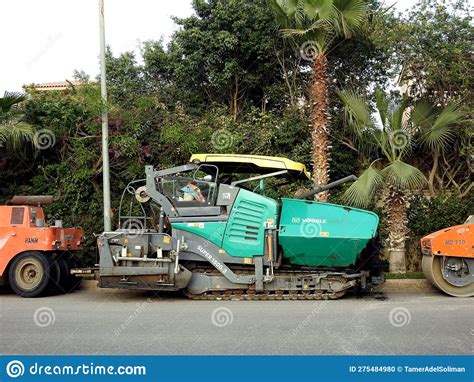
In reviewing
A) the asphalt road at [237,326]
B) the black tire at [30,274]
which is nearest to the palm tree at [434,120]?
the asphalt road at [237,326]

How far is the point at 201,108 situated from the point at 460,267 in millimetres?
10846

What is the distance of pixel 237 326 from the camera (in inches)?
288

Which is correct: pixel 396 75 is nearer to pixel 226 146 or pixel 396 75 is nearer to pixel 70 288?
pixel 226 146

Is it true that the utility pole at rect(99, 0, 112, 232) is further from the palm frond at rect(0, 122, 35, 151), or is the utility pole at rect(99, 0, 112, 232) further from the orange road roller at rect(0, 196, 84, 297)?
the palm frond at rect(0, 122, 35, 151)

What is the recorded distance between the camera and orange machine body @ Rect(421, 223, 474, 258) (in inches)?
393

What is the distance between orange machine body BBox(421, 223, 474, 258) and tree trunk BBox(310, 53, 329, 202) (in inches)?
123

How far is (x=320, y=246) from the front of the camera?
31.7 feet

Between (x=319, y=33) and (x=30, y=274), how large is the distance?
8695 mm

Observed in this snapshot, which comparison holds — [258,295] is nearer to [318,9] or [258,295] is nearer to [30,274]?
[30,274]

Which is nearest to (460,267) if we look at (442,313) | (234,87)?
(442,313)

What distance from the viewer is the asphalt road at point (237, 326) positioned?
6.16 metres

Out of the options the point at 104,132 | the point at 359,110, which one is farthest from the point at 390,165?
the point at 104,132

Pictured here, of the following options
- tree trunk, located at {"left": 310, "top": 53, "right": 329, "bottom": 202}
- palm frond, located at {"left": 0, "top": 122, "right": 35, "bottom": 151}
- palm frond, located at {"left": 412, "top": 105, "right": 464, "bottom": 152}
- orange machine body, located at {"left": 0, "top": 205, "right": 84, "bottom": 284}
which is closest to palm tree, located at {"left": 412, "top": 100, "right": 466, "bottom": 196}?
palm frond, located at {"left": 412, "top": 105, "right": 464, "bottom": 152}

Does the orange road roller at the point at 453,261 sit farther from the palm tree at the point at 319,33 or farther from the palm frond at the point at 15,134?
the palm frond at the point at 15,134
